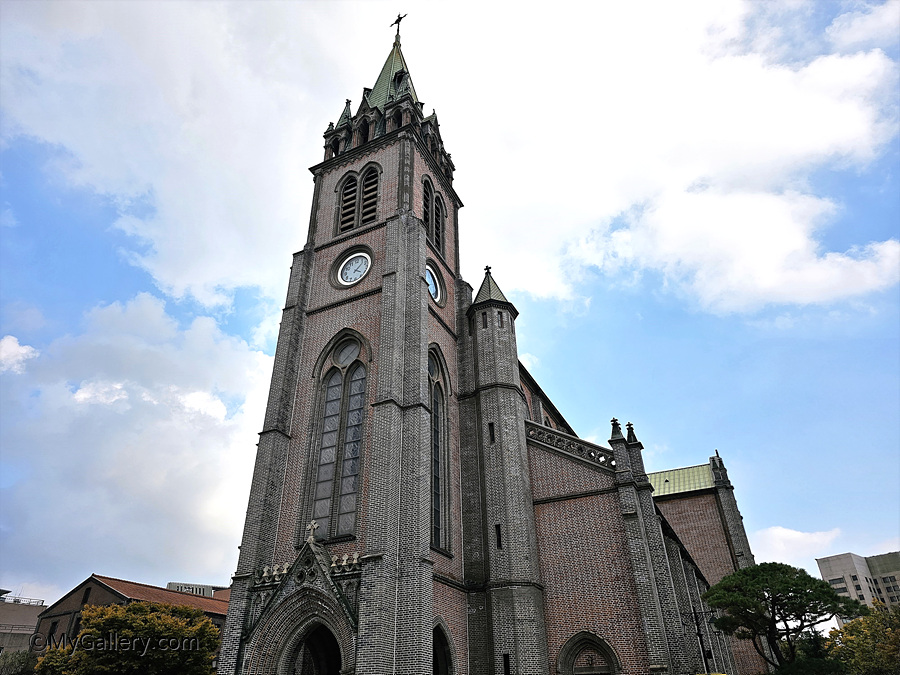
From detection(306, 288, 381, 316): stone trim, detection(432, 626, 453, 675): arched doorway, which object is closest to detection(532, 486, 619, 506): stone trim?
detection(432, 626, 453, 675): arched doorway

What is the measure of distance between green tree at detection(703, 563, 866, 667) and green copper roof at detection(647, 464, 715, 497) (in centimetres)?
1818

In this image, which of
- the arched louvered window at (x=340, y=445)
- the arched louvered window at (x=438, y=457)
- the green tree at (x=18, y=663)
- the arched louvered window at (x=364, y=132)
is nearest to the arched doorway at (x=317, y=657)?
the arched louvered window at (x=340, y=445)

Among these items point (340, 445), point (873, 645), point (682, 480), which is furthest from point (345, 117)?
point (873, 645)

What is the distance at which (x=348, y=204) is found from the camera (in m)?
32.5

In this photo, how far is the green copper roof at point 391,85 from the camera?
3719cm

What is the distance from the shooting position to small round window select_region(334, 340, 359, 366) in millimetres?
26547

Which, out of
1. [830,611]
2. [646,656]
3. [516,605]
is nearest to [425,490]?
[516,605]

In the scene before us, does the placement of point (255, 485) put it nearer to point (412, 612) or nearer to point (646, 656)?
point (412, 612)

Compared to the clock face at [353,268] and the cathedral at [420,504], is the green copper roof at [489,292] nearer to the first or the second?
the cathedral at [420,504]

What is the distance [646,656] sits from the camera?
20391 mm

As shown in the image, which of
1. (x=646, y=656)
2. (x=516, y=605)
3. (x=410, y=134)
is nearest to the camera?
(x=646, y=656)

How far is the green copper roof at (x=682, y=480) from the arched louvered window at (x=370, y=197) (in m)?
28.6

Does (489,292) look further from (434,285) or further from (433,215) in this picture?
(433,215)

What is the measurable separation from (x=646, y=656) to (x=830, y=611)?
10.2m
